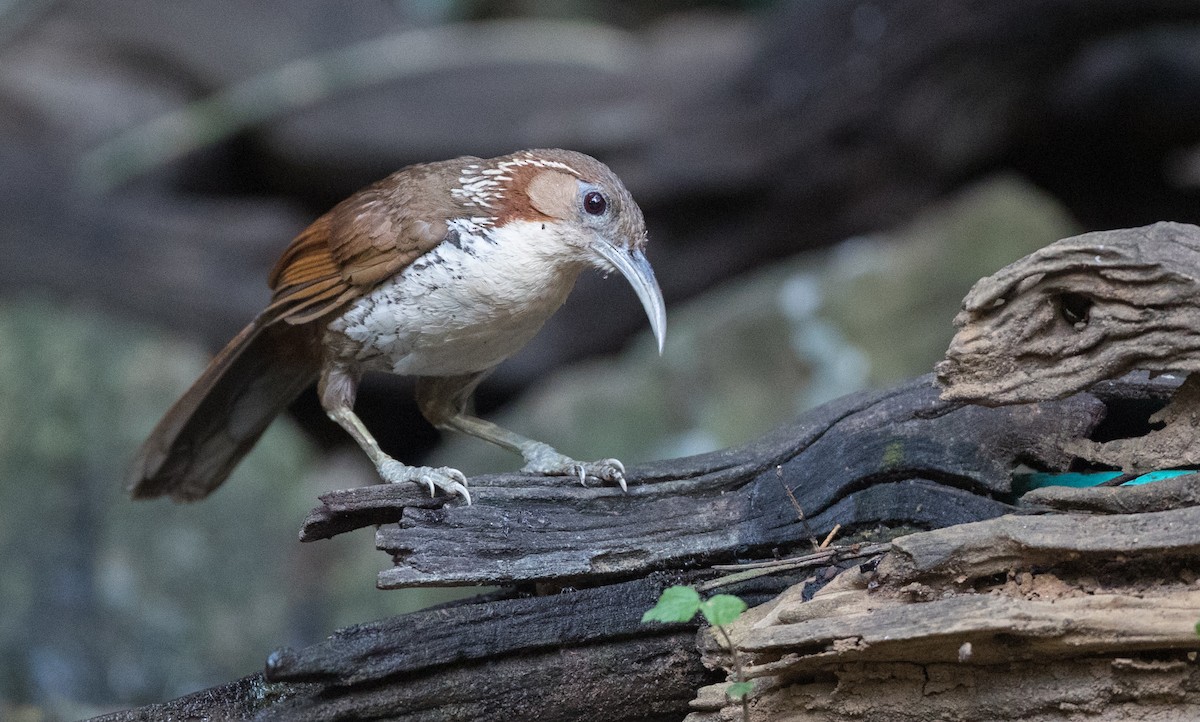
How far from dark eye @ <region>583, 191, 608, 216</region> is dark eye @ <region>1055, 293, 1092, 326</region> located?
1.49m

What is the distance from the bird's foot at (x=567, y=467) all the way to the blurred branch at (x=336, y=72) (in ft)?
17.6

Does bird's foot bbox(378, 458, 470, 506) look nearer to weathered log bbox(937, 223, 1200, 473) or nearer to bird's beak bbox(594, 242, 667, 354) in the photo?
bird's beak bbox(594, 242, 667, 354)

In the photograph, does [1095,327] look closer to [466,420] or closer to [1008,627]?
[1008,627]

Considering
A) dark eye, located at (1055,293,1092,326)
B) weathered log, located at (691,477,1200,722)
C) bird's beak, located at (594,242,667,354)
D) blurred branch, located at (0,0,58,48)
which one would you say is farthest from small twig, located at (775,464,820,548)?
blurred branch, located at (0,0,58,48)

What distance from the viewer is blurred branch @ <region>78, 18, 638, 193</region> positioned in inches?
338

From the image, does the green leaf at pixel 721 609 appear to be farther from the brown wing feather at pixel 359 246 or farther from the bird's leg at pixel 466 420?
the brown wing feather at pixel 359 246

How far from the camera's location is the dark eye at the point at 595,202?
387 centimetres

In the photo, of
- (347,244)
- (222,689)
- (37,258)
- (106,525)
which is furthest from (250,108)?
(222,689)

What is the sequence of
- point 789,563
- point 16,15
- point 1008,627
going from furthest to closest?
point 16,15
point 789,563
point 1008,627

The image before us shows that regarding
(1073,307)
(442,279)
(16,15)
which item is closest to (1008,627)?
(1073,307)

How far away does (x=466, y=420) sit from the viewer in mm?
4504

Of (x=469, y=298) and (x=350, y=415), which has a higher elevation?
(x=469, y=298)

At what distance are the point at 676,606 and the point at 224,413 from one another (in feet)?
7.61

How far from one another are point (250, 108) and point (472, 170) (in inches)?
221
